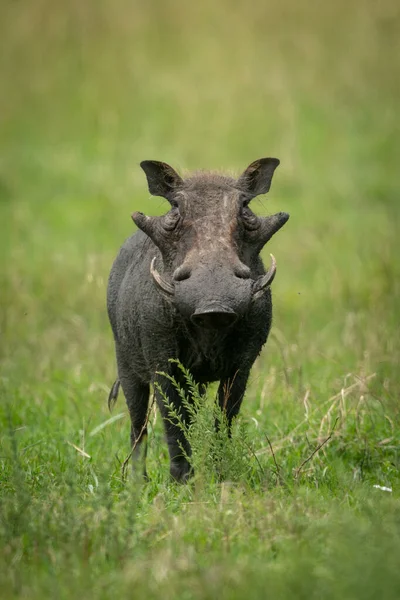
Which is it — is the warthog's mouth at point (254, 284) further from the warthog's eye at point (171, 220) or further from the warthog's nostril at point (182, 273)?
the warthog's eye at point (171, 220)

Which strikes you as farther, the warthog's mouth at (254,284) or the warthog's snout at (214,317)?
the warthog's mouth at (254,284)

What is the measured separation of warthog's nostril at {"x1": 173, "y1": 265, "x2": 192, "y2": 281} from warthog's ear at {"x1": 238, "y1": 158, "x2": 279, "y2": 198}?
67 centimetres

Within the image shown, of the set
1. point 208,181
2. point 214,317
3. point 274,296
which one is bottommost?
point 274,296

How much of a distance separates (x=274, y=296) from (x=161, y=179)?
4.56 meters

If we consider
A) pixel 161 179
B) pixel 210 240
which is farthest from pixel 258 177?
pixel 210 240

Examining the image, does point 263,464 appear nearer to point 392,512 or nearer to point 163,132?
point 392,512

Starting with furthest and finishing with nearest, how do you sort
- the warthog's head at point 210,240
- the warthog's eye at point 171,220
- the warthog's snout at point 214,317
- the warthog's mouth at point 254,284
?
the warthog's eye at point 171,220 < the warthog's mouth at point 254,284 < the warthog's head at point 210,240 < the warthog's snout at point 214,317

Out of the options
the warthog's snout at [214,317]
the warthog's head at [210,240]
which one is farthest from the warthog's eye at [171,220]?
the warthog's snout at [214,317]

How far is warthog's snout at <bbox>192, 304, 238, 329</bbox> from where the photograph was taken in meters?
4.43

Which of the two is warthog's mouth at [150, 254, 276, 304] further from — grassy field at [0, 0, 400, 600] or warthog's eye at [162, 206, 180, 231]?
grassy field at [0, 0, 400, 600]

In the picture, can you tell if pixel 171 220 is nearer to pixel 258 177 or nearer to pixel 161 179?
pixel 161 179

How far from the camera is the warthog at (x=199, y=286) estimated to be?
15.3ft

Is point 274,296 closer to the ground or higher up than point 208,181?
closer to the ground

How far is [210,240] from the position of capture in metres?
4.82
